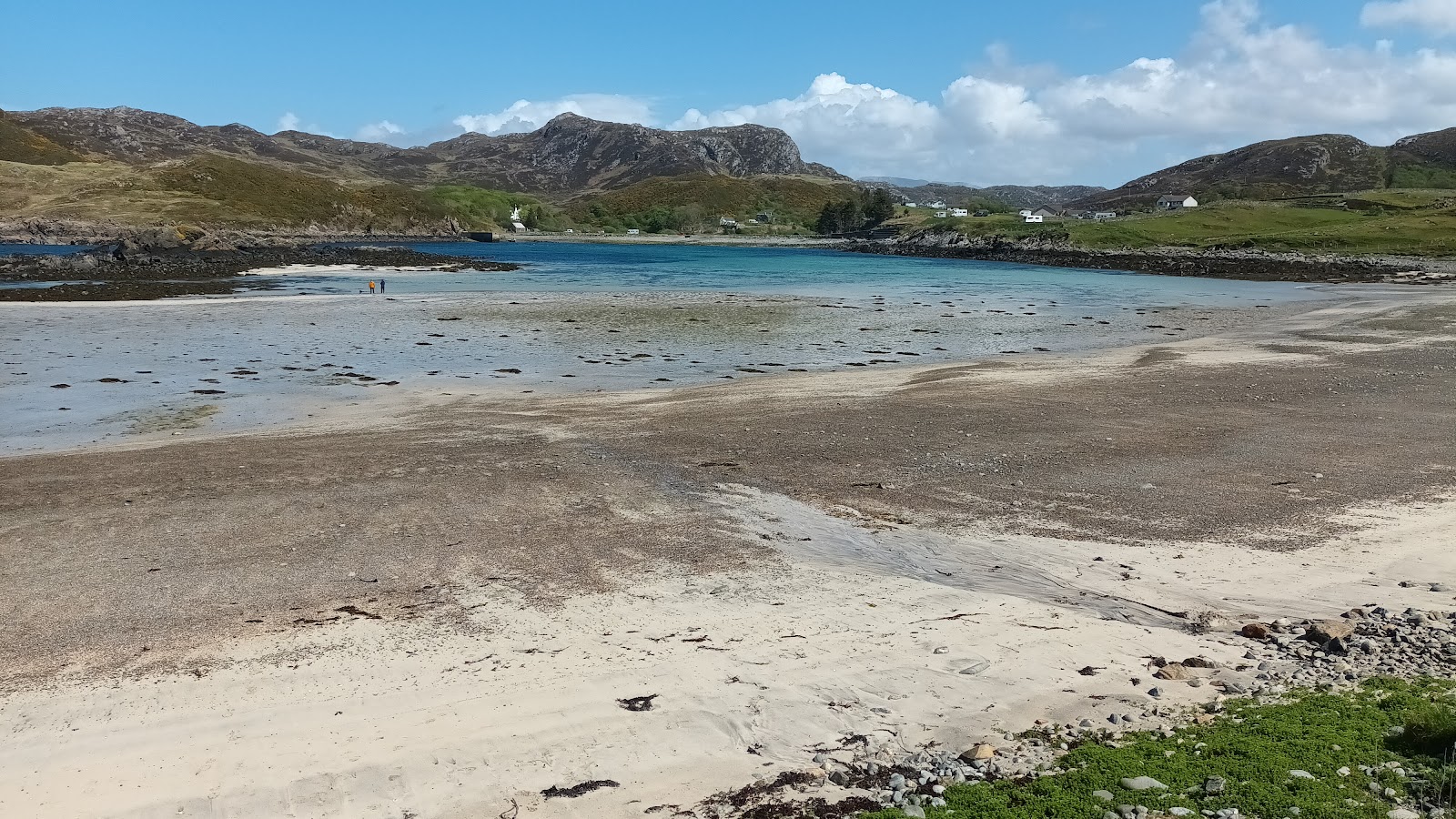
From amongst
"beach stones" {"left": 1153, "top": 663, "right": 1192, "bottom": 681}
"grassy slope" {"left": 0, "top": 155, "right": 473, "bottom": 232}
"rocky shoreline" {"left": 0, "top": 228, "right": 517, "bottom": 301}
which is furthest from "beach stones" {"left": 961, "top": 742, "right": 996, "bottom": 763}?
"grassy slope" {"left": 0, "top": 155, "right": 473, "bottom": 232}

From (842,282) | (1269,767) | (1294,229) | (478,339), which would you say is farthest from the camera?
(1294,229)

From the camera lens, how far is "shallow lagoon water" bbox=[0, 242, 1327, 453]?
20.6 metres

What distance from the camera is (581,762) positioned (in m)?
5.96

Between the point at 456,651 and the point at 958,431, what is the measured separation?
1112cm

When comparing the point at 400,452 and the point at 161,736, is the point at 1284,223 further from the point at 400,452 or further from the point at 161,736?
the point at 161,736

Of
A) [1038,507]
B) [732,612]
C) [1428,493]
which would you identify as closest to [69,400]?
[732,612]

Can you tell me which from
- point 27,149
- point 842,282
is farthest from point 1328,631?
point 27,149

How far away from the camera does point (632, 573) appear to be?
954 centimetres

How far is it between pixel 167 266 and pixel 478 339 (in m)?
43.4

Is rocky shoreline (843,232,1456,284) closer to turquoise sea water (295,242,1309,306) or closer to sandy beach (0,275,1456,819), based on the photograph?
turquoise sea water (295,242,1309,306)

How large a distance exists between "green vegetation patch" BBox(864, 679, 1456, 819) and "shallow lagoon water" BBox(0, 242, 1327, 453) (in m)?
16.9

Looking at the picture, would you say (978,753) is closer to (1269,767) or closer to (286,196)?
(1269,767)

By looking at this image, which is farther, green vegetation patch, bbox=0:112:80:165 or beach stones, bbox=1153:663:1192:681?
green vegetation patch, bbox=0:112:80:165

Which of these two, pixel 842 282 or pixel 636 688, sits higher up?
pixel 842 282
